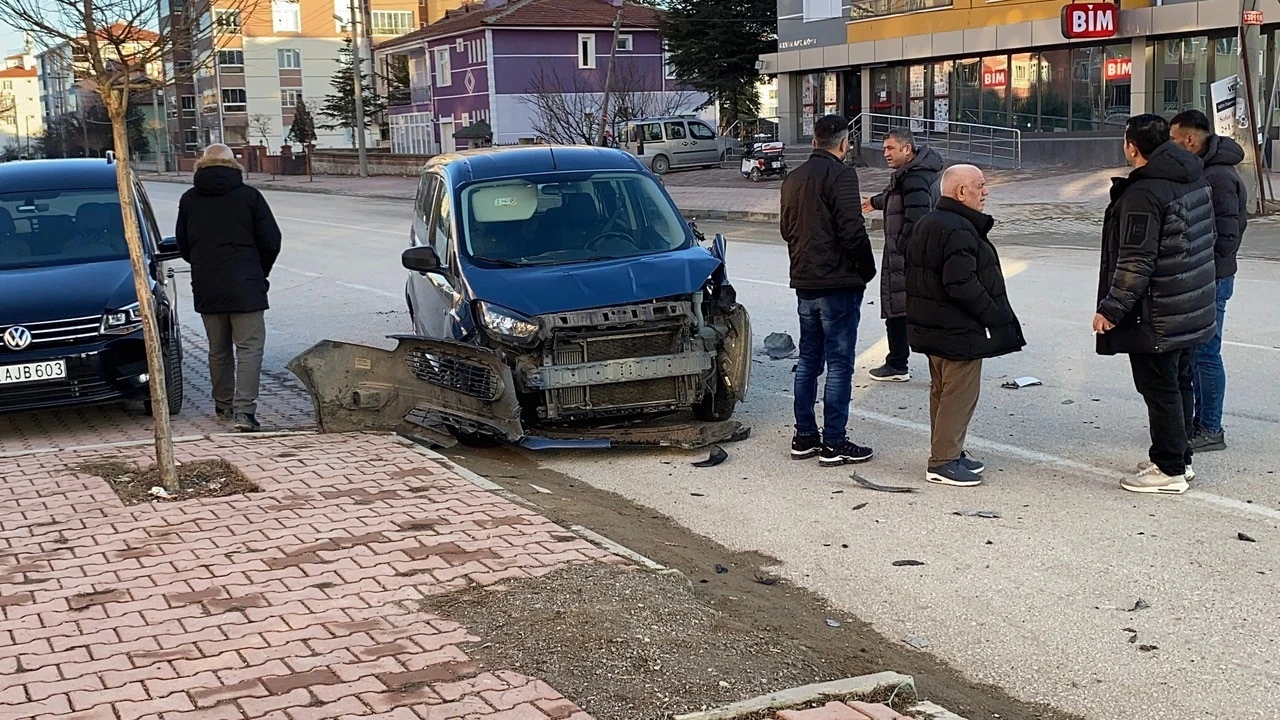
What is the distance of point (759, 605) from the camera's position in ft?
17.7

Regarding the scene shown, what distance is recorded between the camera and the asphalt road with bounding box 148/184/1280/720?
476 centimetres

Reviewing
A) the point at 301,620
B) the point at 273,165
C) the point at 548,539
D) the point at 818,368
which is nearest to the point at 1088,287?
the point at 818,368

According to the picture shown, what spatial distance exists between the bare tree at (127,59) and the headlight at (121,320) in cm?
170

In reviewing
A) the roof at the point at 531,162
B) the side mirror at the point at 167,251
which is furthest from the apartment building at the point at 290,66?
the roof at the point at 531,162

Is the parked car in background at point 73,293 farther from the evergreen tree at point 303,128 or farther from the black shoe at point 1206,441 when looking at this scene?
the evergreen tree at point 303,128

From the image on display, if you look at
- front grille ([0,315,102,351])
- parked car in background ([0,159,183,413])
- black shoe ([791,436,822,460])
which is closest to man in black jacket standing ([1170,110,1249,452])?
black shoe ([791,436,822,460])

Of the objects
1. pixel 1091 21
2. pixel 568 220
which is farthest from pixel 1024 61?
pixel 568 220

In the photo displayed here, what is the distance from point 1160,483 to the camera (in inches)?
267

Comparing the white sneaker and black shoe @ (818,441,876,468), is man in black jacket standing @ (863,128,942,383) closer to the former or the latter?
black shoe @ (818,441,876,468)

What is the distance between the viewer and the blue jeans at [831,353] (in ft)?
25.3

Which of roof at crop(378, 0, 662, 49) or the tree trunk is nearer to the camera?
the tree trunk

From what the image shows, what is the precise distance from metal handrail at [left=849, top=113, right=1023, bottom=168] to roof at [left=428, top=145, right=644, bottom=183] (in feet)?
86.5

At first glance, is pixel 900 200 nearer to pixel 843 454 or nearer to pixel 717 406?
pixel 717 406

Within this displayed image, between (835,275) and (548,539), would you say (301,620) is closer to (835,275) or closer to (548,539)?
(548,539)
